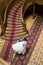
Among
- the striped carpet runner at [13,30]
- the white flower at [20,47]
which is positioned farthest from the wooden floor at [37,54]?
the white flower at [20,47]

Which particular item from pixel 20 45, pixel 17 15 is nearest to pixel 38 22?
pixel 17 15

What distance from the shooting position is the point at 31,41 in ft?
36.3

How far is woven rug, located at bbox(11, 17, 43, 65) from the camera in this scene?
9.69 metres

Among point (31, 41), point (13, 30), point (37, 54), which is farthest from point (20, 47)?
point (13, 30)

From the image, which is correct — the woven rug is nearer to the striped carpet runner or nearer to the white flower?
the white flower

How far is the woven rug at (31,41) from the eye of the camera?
969 centimetres

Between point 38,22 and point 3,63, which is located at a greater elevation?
point 38,22

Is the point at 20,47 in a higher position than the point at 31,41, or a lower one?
lower

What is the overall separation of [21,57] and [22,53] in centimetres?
23

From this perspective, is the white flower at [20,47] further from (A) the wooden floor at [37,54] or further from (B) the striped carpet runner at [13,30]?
(A) the wooden floor at [37,54]

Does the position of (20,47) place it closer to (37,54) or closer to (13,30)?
(37,54)

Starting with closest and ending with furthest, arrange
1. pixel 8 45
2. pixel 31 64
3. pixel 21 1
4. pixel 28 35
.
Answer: pixel 31 64 → pixel 8 45 → pixel 28 35 → pixel 21 1

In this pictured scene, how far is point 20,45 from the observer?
1008 centimetres

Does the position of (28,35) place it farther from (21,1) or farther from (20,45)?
(21,1)
